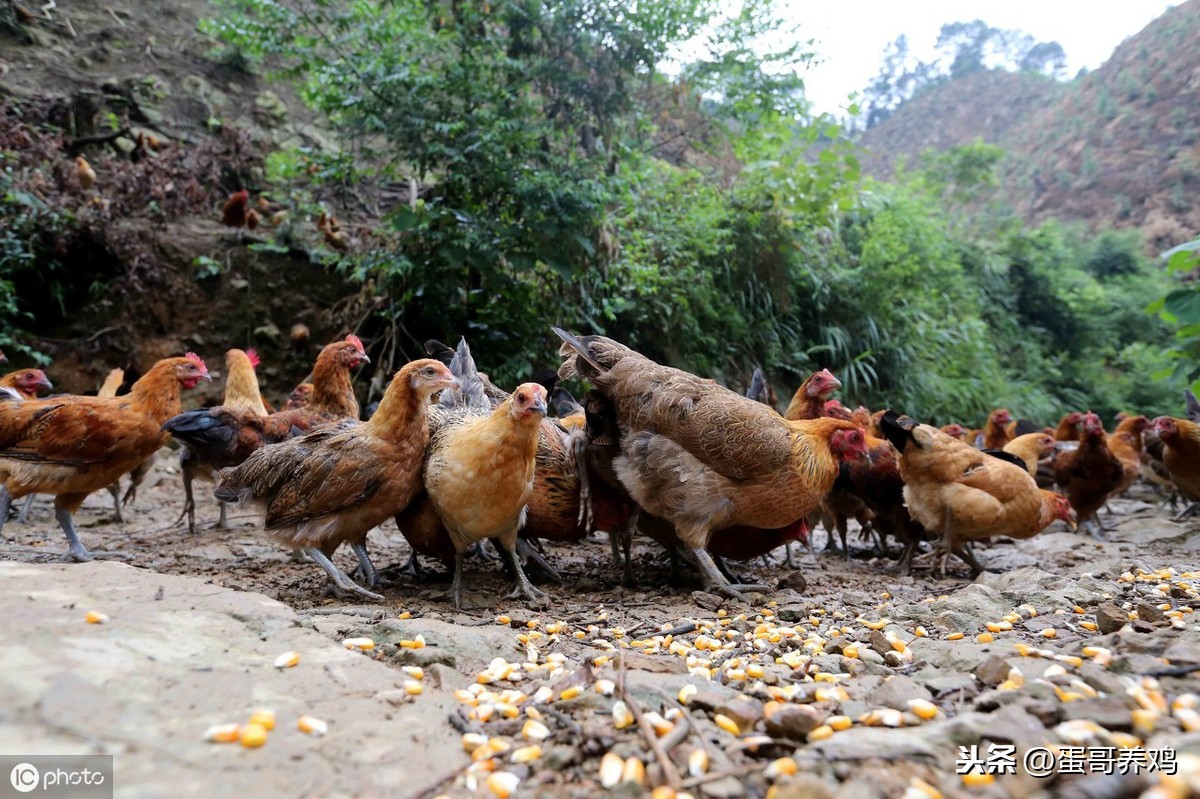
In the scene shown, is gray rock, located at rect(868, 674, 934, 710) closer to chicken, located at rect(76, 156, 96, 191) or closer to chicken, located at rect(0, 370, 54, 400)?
chicken, located at rect(0, 370, 54, 400)

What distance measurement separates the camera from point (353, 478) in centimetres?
367

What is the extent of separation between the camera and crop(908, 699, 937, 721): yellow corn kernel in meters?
1.78

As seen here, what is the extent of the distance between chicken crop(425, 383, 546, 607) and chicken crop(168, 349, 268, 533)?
253 centimetres

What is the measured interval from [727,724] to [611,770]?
39 centimetres

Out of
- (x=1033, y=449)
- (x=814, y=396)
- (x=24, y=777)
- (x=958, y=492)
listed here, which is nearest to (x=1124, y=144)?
(x=1033, y=449)

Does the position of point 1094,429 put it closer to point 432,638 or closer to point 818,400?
point 818,400

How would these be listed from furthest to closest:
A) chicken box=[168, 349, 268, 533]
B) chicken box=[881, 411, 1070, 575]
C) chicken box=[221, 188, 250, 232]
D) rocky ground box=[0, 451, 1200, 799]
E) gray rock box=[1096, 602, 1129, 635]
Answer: chicken box=[221, 188, 250, 232] → chicken box=[168, 349, 268, 533] → chicken box=[881, 411, 1070, 575] → gray rock box=[1096, 602, 1129, 635] → rocky ground box=[0, 451, 1200, 799]

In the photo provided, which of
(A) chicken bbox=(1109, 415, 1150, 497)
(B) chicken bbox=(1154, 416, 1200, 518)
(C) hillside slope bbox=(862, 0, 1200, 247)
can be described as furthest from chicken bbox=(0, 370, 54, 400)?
(C) hillside slope bbox=(862, 0, 1200, 247)

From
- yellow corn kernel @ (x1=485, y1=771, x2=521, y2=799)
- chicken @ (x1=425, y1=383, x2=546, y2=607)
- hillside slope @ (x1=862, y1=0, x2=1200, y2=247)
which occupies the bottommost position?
yellow corn kernel @ (x1=485, y1=771, x2=521, y2=799)

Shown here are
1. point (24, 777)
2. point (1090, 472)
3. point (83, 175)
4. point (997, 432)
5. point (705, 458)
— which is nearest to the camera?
point (24, 777)

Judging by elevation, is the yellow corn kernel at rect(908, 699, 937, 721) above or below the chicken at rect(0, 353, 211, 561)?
below

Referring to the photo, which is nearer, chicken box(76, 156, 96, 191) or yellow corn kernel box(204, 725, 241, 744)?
yellow corn kernel box(204, 725, 241, 744)

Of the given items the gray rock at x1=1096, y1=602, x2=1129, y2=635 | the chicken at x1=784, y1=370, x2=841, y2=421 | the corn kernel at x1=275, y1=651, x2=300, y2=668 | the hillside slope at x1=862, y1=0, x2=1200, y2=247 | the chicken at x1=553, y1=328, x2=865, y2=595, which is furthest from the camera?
the hillside slope at x1=862, y1=0, x2=1200, y2=247

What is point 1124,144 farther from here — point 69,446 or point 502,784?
point 69,446
